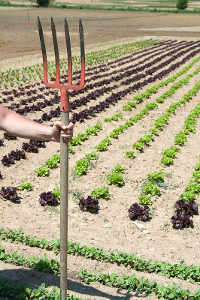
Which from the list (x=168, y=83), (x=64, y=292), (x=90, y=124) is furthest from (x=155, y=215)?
(x=168, y=83)

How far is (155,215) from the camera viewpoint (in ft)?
20.5

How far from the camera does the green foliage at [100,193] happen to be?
21.6ft

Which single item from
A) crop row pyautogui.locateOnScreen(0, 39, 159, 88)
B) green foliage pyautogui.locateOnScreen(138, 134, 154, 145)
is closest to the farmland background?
green foliage pyautogui.locateOnScreen(138, 134, 154, 145)

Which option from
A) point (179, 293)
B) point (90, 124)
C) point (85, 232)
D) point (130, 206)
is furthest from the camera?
point (90, 124)

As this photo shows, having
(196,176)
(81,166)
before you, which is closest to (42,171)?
(81,166)

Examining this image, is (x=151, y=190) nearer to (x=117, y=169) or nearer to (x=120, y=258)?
(x=117, y=169)

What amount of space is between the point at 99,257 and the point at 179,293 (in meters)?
1.27

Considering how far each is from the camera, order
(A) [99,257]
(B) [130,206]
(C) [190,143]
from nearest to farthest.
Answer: (A) [99,257] → (B) [130,206] → (C) [190,143]

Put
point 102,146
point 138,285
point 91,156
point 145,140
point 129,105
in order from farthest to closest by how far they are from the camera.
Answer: point 129,105 < point 145,140 < point 102,146 < point 91,156 < point 138,285

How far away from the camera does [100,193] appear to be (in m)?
6.58

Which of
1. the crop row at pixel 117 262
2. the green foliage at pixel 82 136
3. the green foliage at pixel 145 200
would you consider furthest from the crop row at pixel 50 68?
the crop row at pixel 117 262

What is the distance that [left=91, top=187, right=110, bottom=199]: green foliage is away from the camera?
259 inches

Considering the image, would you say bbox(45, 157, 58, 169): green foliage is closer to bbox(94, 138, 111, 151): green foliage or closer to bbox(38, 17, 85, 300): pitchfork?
bbox(94, 138, 111, 151): green foliage

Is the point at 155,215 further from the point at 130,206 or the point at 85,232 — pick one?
the point at 85,232
